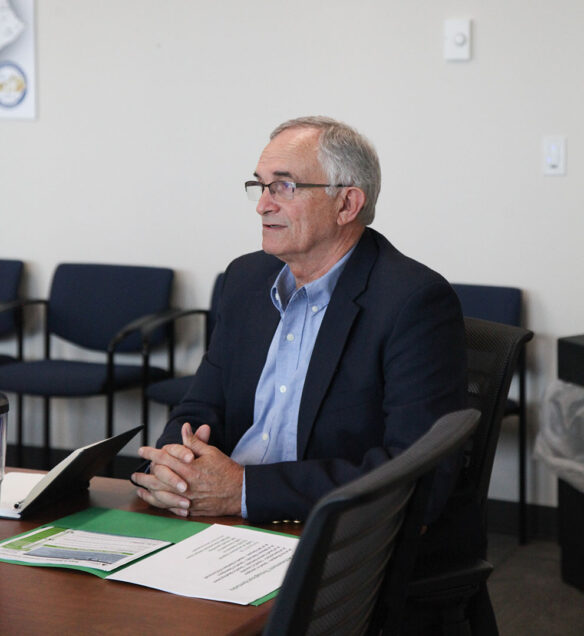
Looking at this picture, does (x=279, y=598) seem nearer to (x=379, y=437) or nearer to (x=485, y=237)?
(x=379, y=437)

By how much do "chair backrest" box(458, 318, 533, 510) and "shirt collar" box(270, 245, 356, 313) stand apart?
309 millimetres

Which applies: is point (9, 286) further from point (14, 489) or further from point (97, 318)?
point (14, 489)

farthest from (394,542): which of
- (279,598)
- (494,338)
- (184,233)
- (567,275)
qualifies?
(184,233)

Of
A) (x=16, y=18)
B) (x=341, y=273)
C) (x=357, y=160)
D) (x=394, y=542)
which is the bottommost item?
(x=394, y=542)

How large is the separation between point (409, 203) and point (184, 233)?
990 mm

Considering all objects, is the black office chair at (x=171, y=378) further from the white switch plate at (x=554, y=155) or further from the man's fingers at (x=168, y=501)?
the man's fingers at (x=168, y=501)

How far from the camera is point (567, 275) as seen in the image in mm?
3697

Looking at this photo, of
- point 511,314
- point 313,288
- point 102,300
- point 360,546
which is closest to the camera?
point 360,546

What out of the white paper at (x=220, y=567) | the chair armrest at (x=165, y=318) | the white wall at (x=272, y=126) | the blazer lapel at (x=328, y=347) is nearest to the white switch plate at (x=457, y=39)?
the white wall at (x=272, y=126)

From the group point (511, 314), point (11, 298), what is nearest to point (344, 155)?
point (511, 314)

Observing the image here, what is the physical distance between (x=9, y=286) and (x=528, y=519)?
2.39 metres

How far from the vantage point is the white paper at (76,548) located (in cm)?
139

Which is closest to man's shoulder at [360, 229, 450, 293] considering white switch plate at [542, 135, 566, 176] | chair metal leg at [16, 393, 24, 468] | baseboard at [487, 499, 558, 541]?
white switch plate at [542, 135, 566, 176]

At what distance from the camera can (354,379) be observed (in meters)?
1.87
